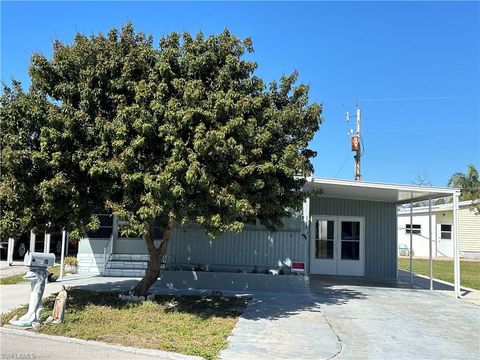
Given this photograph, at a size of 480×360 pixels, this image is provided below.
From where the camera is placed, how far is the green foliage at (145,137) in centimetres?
867

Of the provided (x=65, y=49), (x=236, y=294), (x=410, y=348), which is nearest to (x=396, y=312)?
(x=410, y=348)

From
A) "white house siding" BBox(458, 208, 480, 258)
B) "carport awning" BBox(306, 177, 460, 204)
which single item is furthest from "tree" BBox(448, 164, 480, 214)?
"carport awning" BBox(306, 177, 460, 204)

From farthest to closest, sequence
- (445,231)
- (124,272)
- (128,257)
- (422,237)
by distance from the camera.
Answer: (422,237) < (445,231) < (128,257) < (124,272)

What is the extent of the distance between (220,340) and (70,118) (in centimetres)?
472

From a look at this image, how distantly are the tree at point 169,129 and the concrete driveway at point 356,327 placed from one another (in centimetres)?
209

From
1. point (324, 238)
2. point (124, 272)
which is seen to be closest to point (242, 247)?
point (124, 272)

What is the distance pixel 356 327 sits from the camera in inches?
362

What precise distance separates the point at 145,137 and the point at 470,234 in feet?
109

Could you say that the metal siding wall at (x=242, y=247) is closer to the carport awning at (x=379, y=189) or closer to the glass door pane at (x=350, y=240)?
the carport awning at (x=379, y=189)

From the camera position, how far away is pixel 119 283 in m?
14.6

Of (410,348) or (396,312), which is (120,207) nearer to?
(410,348)

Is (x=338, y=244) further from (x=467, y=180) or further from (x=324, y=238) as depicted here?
(x=467, y=180)

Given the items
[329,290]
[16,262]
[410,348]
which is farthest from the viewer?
[16,262]

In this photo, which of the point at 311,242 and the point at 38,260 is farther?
the point at 311,242
